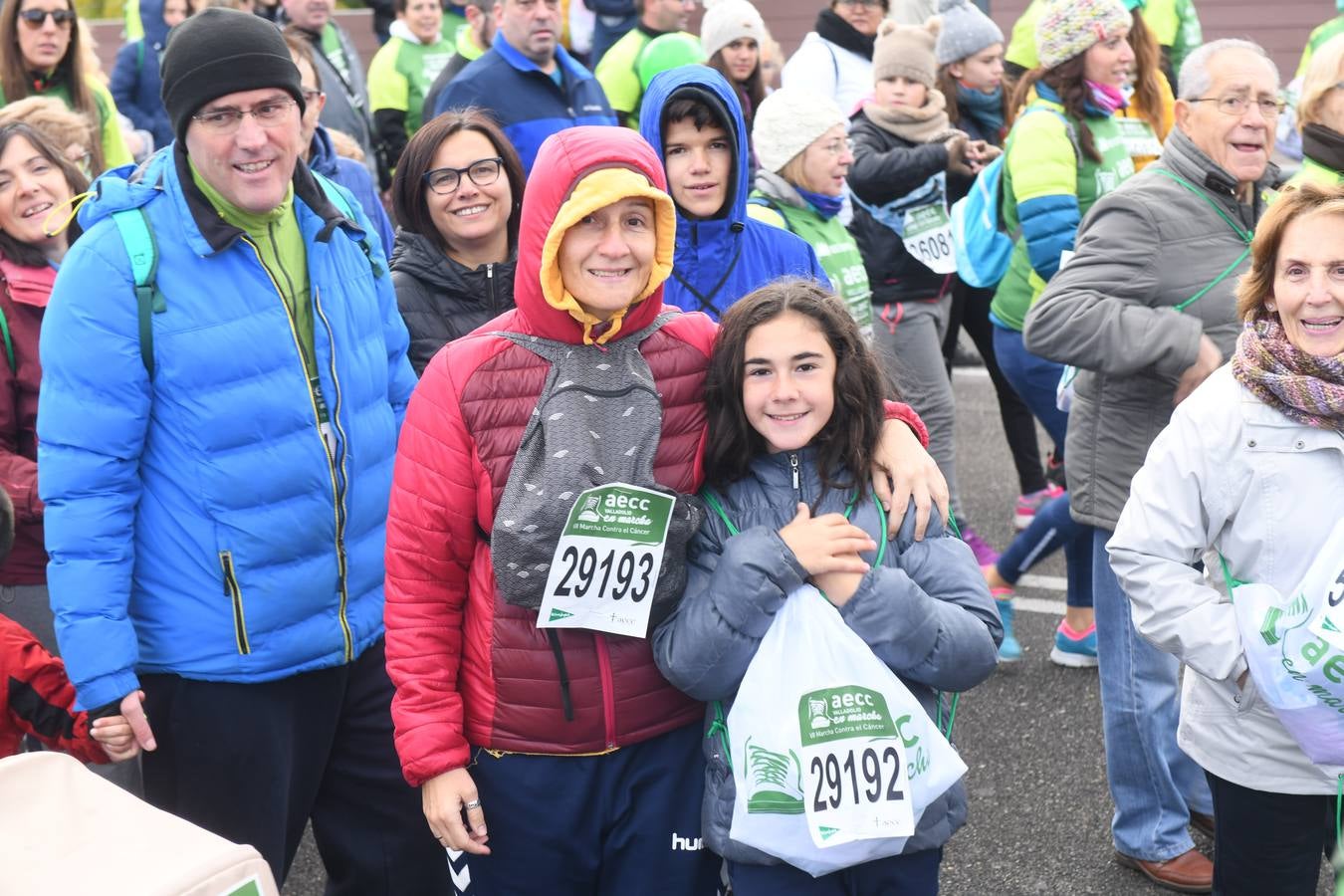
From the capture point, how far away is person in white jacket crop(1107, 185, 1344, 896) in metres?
2.85

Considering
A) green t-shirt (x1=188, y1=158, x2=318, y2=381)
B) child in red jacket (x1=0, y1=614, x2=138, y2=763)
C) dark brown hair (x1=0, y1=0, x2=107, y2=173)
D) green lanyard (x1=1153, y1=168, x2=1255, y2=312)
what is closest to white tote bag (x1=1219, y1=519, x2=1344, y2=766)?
green lanyard (x1=1153, y1=168, x2=1255, y2=312)

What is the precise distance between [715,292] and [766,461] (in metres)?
1.29

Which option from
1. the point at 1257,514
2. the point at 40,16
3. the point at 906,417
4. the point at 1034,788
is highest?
the point at 40,16

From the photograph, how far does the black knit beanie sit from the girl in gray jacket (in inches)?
40.6

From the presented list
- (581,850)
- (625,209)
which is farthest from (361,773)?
(625,209)

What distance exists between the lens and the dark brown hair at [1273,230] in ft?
9.60

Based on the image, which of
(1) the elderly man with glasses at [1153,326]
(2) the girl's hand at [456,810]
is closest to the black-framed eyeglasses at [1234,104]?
(1) the elderly man with glasses at [1153,326]

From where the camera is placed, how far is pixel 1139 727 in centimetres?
401

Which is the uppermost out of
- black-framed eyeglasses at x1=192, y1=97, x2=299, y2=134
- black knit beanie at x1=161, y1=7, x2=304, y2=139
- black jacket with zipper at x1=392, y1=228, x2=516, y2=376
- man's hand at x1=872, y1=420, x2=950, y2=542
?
black knit beanie at x1=161, y1=7, x2=304, y2=139

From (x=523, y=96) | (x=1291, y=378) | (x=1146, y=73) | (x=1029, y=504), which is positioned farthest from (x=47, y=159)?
(x=1029, y=504)

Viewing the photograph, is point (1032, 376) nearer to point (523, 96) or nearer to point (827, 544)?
point (523, 96)

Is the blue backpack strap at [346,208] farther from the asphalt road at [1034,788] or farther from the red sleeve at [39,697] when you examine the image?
the asphalt road at [1034,788]

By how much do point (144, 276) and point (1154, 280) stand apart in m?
2.40

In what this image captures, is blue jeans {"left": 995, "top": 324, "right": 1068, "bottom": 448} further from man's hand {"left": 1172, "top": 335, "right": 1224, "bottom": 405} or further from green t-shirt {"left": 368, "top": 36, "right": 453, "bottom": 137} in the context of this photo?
green t-shirt {"left": 368, "top": 36, "right": 453, "bottom": 137}
